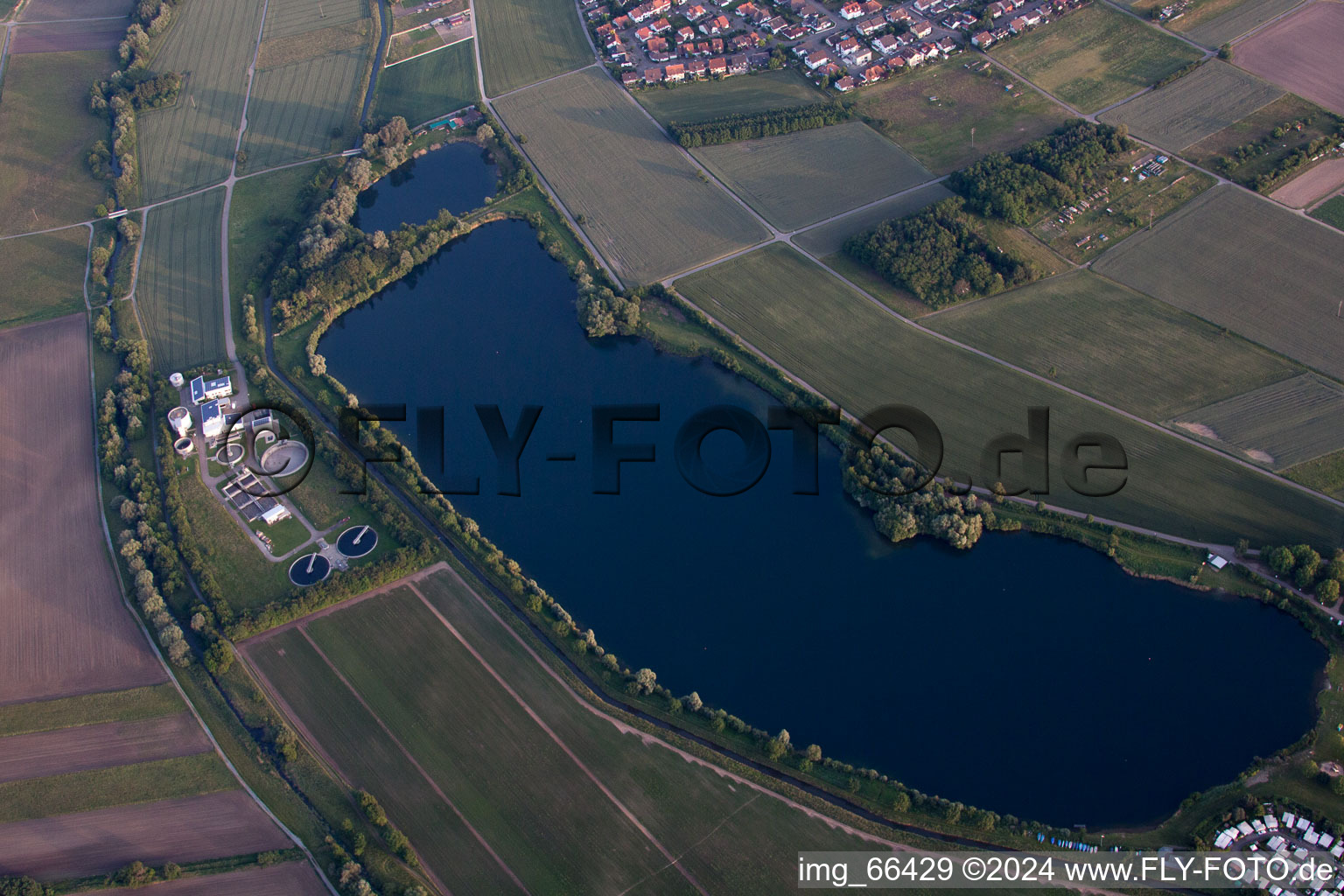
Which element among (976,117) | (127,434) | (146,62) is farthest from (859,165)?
(146,62)

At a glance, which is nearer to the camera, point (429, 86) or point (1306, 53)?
point (1306, 53)

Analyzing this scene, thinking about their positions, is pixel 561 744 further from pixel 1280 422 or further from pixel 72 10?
pixel 72 10

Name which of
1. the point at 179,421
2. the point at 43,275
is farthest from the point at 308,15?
the point at 179,421

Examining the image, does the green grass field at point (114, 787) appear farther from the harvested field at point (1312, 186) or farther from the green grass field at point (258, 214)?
the harvested field at point (1312, 186)

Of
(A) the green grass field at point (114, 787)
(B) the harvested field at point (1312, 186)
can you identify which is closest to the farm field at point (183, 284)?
(A) the green grass field at point (114, 787)

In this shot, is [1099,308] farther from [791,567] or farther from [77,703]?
[77,703]

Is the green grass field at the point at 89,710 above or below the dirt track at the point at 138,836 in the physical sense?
above
